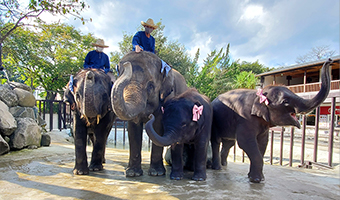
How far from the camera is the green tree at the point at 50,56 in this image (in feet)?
66.3

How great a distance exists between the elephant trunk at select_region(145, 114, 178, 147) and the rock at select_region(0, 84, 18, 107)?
23.7ft

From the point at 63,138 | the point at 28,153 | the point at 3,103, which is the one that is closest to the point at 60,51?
the point at 63,138

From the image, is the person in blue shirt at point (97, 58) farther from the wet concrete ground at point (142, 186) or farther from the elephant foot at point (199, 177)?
the elephant foot at point (199, 177)

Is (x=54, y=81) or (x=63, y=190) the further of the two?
Result: (x=54, y=81)

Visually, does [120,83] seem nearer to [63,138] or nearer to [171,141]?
[171,141]

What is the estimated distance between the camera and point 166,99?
502cm

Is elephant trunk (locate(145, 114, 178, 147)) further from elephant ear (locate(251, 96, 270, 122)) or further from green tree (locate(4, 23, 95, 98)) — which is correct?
green tree (locate(4, 23, 95, 98))

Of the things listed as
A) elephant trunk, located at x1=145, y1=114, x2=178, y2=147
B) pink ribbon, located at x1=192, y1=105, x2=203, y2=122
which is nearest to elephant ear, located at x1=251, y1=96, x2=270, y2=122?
pink ribbon, located at x1=192, y1=105, x2=203, y2=122

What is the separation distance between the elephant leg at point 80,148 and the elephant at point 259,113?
300 centimetres

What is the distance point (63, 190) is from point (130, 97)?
174cm

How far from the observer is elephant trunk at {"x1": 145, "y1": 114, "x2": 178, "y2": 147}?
A: 376cm

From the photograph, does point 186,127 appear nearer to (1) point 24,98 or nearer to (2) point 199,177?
(2) point 199,177

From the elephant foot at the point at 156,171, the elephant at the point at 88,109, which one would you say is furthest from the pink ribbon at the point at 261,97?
the elephant at the point at 88,109

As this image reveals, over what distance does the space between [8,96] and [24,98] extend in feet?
1.95
